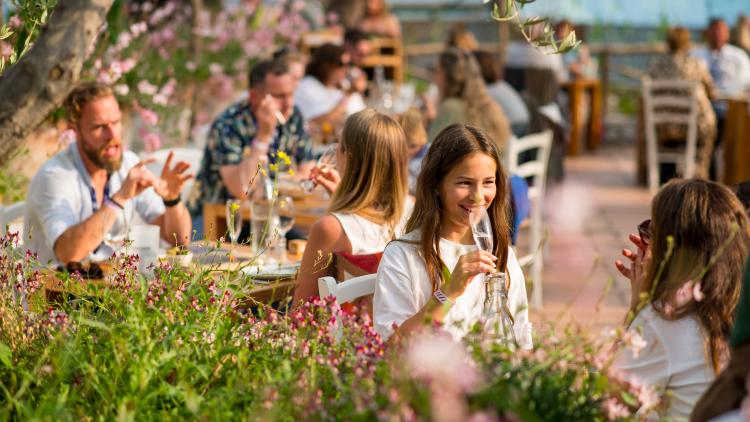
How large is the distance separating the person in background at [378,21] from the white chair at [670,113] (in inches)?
130

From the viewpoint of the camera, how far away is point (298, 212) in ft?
15.3

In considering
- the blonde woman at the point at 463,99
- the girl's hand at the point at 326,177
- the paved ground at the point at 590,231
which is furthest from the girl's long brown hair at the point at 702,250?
the blonde woman at the point at 463,99

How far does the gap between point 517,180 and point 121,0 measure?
11.3ft

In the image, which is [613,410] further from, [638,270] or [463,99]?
[463,99]

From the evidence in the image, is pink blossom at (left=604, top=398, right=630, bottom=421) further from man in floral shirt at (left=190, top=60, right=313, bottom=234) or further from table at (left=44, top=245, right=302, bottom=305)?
man in floral shirt at (left=190, top=60, right=313, bottom=234)

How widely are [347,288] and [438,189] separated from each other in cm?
35

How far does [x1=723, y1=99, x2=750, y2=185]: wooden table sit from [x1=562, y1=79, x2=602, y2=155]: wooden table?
9.57ft

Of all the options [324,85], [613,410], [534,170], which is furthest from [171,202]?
[324,85]

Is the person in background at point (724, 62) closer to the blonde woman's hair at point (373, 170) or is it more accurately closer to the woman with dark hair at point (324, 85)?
the woman with dark hair at point (324, 85)

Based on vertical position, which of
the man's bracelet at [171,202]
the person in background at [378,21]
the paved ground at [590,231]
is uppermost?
the person in background at [378,21]

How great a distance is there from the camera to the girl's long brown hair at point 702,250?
7.90ft

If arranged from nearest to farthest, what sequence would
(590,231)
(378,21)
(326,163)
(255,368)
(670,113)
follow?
(255,368), (326,163), (590,231), (670,113), (378,21)

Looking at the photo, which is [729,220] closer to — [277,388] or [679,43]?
[277,388]

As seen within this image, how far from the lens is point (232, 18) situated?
962 cm
